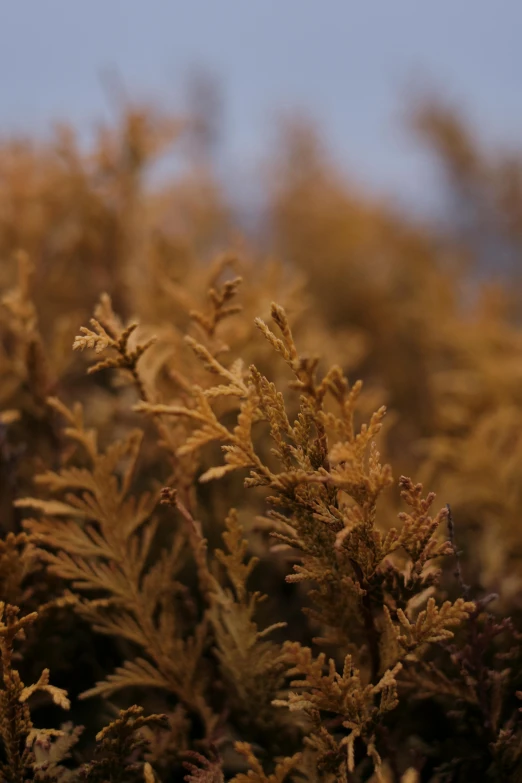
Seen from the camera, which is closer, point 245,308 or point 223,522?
point 223,522

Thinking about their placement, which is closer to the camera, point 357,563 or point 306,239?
point 357,563

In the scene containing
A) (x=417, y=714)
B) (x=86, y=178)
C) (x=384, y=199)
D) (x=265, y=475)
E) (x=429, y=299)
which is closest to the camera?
(x=265, y=475)

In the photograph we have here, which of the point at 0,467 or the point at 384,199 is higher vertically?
the point at 384,199

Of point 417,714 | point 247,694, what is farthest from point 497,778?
point 247,694

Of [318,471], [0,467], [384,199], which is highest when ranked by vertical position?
[384,199]

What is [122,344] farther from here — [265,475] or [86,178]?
[86,178]

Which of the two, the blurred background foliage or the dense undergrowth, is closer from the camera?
the dense undergrowth

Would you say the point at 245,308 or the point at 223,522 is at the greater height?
the point at 245,308

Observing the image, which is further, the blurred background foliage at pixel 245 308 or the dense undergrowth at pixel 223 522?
the blurred background foliage at pixel 245 308
